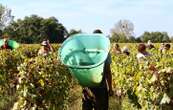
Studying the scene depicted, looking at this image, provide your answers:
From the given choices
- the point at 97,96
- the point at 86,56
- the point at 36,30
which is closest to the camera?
the point at 86,56

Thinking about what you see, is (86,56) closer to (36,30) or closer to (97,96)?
(97,96)

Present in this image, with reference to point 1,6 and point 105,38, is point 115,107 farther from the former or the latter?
point 1,6

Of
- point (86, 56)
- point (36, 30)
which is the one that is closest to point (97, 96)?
point (86, 56)

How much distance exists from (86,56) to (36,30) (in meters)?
90.4

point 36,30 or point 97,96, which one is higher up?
point 36,30

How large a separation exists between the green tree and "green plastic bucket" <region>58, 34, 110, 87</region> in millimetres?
83714

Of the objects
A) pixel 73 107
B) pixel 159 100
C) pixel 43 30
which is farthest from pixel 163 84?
pixel 43 30

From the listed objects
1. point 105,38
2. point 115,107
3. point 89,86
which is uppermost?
point 105,38

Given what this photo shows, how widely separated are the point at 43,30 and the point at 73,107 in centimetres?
8378

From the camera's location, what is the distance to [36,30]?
9888 centimetres

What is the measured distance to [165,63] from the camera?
8.75 meters

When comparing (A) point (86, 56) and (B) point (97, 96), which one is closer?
(A) point (86, 56)

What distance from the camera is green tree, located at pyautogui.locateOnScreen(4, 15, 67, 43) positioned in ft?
311

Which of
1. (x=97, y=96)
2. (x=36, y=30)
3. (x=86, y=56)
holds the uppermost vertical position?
(x=36, y=30)
